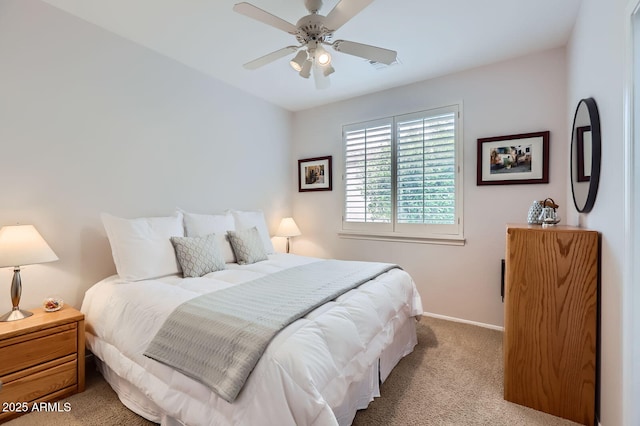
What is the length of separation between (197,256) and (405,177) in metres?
2.39

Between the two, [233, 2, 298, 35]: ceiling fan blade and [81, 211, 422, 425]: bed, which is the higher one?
[233, 2, 298, 35]: ceiling fan blade

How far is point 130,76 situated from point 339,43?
1912mm

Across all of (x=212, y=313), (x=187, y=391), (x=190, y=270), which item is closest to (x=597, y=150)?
(x=212, y=313)

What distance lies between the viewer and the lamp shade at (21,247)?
184 centimetres

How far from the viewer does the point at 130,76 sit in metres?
2.72

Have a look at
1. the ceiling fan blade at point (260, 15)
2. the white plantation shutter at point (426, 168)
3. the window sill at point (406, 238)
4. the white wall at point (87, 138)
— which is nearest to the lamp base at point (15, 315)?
the white wall at point (87, 138)

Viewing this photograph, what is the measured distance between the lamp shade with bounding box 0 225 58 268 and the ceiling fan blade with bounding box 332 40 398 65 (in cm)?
A: 232

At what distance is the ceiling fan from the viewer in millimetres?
1738

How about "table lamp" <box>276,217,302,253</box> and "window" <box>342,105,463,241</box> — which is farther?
"table lamp" <box>276,217,302,253</box>

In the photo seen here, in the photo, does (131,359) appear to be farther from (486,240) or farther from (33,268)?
(486,240)

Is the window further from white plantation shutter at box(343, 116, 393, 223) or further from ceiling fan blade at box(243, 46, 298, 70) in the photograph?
ceiling fan blade at box(243, 46, 298, 70)

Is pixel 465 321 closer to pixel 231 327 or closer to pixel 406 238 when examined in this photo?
pixel 406 238

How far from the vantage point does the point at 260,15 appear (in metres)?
1.80

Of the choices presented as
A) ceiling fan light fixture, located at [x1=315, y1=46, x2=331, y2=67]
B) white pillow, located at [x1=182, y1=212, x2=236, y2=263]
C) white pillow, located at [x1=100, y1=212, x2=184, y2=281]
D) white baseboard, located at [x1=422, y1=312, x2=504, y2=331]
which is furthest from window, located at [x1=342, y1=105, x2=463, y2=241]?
white pillow, located at [x1=100, y1=212, x2=184, y2=281]
